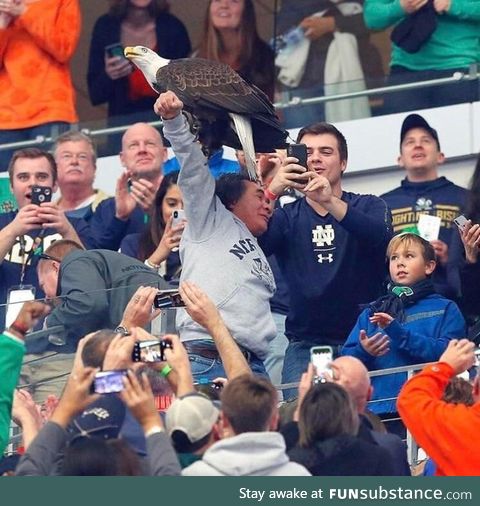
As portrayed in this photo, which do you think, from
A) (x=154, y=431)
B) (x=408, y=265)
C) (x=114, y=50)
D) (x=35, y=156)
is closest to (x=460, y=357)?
(x=154, y=431)

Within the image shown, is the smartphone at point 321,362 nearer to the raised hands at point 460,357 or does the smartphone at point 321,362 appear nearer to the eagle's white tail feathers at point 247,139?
the raised hands at point 460,357

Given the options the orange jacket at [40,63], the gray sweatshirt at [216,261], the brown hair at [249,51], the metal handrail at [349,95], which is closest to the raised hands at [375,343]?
the gray sweatshirt at [216,261]

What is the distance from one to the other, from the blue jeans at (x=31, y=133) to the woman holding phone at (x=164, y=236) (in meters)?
2.25

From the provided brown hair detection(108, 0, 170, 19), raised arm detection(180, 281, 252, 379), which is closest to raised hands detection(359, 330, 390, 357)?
raised arm detection(180, 281, 252, 379)

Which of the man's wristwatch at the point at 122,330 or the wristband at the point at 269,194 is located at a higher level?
the wristband at the point at 269,194

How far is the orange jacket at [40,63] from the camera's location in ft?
54.1

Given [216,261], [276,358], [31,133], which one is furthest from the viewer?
[31,133]

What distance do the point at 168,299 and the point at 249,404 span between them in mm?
1685

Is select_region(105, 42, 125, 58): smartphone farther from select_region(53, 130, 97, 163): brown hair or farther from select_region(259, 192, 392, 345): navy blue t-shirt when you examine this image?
select_region(259, 192, 392, 345): navy blue t-shirt

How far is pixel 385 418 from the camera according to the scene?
41.0 ft

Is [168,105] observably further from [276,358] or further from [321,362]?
[276,358]

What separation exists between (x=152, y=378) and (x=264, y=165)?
322 centimetres

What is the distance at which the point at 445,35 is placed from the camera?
16.1 meters

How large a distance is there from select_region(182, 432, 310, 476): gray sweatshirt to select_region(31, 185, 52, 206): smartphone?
175 inches
